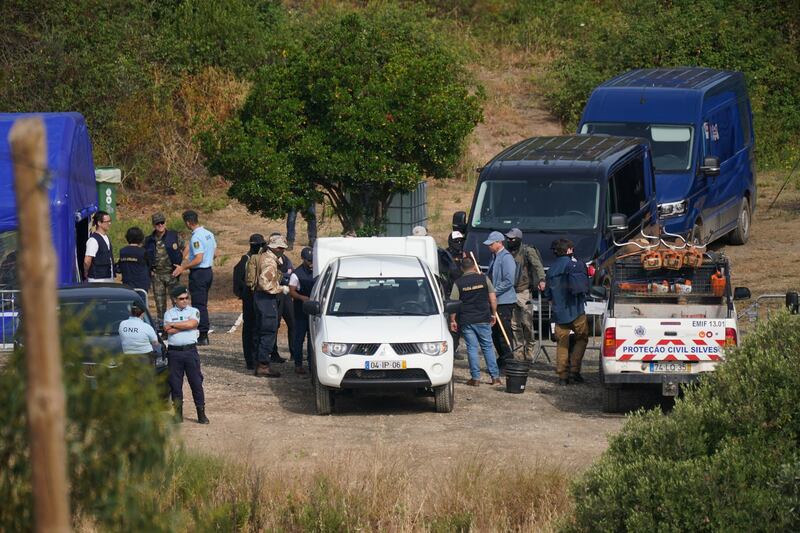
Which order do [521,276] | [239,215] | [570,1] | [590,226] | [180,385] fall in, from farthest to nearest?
[570,1] < [239,215] < [590,226] < [521,276] < [180,385]

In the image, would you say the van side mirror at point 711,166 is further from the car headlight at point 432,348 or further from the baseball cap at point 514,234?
the car headlight at point 432,348

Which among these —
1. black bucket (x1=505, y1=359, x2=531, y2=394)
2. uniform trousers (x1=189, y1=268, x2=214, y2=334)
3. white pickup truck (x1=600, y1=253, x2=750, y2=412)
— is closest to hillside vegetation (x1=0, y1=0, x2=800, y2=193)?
uniform trousers (x1=189, y1=268, x2=214, y2=334)

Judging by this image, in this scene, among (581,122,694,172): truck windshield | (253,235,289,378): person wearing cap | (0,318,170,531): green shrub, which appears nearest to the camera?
(0,318,170,531): green shrub

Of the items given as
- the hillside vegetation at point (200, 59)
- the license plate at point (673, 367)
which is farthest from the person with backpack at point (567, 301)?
the hillside vegetation at point (200, 59)

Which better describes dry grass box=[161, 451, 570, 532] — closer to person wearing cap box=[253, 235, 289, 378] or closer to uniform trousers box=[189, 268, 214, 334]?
person wearing cap box=[253, 235, 289, 378]

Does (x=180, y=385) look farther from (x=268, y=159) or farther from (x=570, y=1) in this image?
(x=570, y=1)

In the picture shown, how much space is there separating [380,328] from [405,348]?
386 millimetres

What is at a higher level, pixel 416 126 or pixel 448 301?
pixel 416 126

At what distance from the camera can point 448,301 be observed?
48.6 ft

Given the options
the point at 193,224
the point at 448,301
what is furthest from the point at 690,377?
the point at 193,224

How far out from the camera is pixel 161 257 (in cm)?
1767

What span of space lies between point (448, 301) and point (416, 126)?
6367 millimetres

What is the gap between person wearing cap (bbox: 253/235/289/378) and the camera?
1585cm

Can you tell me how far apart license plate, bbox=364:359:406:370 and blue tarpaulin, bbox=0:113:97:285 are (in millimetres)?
4760
